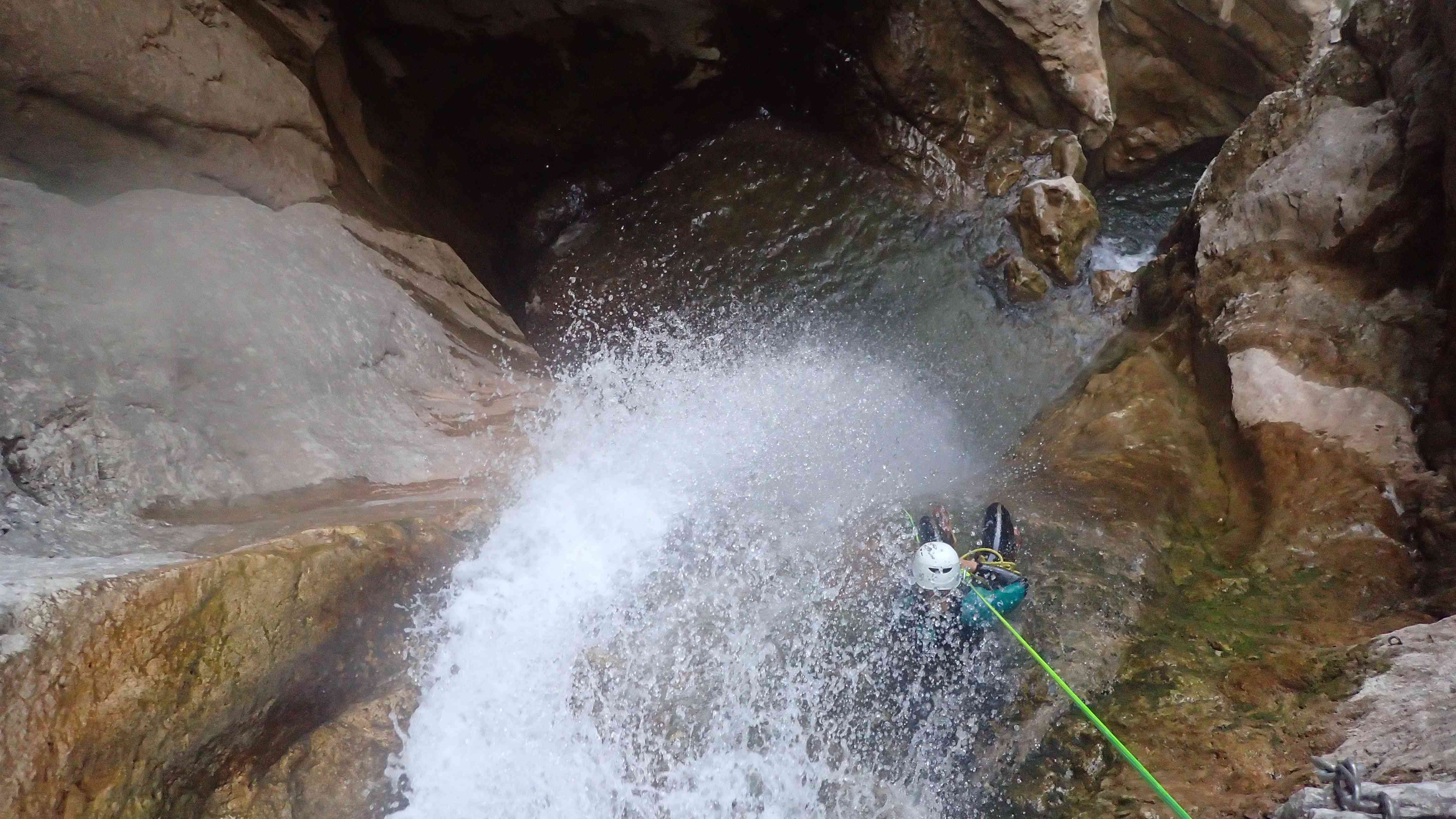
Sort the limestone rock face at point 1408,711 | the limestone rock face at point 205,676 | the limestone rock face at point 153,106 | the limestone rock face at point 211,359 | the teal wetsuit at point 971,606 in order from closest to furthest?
the limestone rock face at point 205,676 → the limestone rock face at point 1408,711 → the limestone rock face at point 211,359 → the limestone rock face at point 153,106 → the teal wetsuit at point 971,606

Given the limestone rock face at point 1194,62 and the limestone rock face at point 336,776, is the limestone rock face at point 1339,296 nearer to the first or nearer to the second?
the limestone rock face at point 1194,62

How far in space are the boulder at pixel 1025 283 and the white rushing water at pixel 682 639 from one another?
68.2 inches

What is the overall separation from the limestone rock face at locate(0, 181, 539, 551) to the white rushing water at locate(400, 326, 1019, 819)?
870 mm

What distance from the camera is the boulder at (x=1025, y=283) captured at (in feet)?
22.9

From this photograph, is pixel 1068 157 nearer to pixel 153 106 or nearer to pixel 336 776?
pixel 153 106

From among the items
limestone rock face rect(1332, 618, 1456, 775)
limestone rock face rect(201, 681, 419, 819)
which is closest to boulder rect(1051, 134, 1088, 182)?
limestone rock face rect(1332, 618, 1456, 775)

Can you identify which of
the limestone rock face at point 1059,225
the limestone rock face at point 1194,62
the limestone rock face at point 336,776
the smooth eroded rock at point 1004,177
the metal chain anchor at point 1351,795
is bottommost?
the limestone rock face at point 336,776

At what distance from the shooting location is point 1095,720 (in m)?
3.15

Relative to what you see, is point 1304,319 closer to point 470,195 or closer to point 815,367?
point 815,367

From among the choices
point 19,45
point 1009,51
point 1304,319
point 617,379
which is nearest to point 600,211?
point 617,379

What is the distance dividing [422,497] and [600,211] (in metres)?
4.26

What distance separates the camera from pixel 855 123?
7.91 m

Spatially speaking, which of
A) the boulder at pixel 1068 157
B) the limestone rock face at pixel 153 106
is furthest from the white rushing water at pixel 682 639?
the boulder at pixel 1068 157

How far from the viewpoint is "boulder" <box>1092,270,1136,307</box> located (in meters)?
6.76
